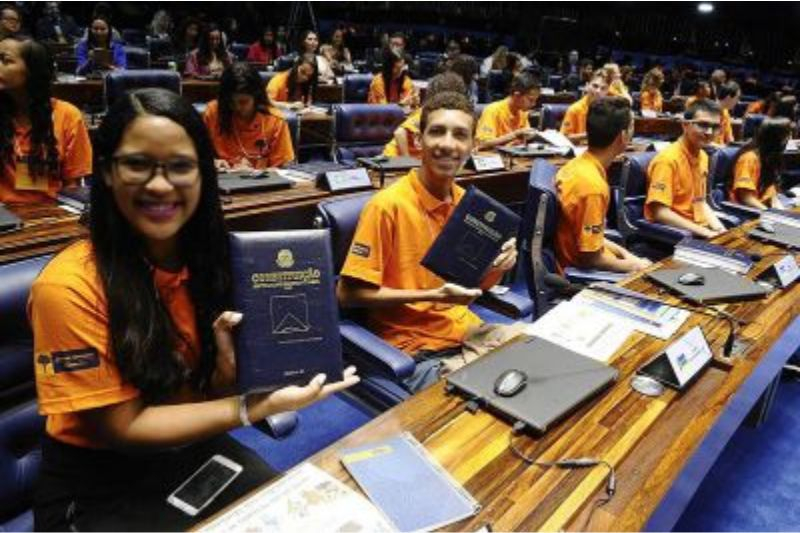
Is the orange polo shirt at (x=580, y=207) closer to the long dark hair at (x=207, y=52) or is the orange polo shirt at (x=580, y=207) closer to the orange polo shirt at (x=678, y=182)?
the orange polo shirt at (x=678, y=182)

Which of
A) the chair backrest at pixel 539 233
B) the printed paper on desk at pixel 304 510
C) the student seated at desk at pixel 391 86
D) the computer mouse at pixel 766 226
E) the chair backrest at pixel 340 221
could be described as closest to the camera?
the printed paper on desk at pixel 304 510

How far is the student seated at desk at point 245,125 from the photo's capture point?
354 centimetres

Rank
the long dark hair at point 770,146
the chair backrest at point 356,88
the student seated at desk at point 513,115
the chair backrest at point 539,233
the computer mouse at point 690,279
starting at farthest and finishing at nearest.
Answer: the chair backrest at point 356,88 < the student seated at desk at point 513,115 < the long dark hair at point 770,146 < the chair backrest at point 539,233 < the computer mouse at point 690,279

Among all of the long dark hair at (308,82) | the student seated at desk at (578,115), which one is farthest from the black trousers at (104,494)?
the student seated at desk at (578,115)

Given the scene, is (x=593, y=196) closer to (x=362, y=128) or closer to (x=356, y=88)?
(x=362, y=128)

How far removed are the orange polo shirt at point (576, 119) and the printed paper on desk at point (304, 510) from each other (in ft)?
17.6

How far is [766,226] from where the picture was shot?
10.4ft

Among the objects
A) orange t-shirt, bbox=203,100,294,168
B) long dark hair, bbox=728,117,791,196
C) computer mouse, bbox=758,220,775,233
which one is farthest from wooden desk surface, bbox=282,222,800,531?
long dark hair, bbox=728,117,791,196

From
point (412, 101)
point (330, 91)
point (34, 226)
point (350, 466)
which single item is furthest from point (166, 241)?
point (330, 91)

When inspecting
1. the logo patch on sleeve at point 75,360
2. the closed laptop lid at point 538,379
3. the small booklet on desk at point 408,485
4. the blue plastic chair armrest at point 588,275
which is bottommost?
the blue plastic chair armrest at point 588,275

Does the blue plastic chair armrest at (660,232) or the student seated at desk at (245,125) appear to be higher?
the student seated at desk at (245,125)

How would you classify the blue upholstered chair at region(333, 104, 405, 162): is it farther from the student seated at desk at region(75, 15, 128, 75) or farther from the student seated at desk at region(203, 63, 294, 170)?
the student seated at desk at region(75, 15, 128, 75)

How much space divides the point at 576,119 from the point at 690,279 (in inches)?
158

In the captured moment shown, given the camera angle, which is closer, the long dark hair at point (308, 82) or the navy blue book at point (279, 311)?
the navy blue book at point (279, 311)
